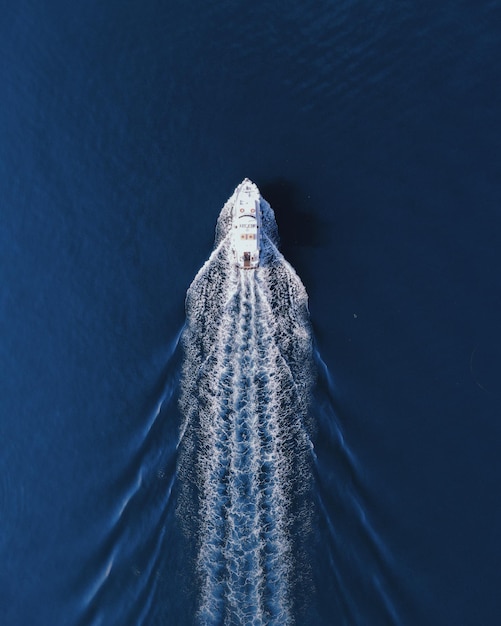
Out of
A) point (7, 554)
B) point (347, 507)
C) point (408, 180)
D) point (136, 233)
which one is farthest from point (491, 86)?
point (7, 554)

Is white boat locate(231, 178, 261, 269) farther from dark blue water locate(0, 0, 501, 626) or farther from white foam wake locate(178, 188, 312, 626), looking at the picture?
dark blue water locate(0, 0, 501, 626)

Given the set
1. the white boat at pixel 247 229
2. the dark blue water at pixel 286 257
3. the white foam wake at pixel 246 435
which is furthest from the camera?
the white boat at pixel 247 229

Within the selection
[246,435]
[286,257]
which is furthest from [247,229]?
[246,435]

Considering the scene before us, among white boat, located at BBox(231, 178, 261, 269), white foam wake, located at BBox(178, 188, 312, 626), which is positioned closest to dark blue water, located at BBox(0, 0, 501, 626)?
white foam wake, located at BBox(178, 188, 312, 626)

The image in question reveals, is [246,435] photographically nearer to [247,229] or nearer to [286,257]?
[286,257]

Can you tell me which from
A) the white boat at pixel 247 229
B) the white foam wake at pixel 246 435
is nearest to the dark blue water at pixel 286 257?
the white foam wake at pixel 246 435

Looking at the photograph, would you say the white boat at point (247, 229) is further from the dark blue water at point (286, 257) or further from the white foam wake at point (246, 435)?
the dark blue water at point (286, 257)
